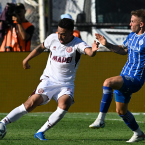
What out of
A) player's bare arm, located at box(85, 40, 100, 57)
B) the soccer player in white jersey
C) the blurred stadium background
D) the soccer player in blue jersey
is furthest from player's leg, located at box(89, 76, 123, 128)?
the blurred stadium background

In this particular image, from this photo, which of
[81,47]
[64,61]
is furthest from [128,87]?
[64,61]

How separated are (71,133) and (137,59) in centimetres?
197

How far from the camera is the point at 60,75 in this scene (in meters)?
6.09

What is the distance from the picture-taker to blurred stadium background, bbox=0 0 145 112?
10.4m

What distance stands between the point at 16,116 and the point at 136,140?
1871 mm

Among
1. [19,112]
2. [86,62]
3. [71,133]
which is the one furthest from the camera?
[86,62]

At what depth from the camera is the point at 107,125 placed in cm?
794

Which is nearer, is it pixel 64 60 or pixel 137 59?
pixel 137 59

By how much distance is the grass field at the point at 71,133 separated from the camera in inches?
227

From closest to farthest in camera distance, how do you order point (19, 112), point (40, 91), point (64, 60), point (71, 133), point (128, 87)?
point (128, 87) → point (19, 112) → point (40, 91) → point (64, 60) → point (71, 133)

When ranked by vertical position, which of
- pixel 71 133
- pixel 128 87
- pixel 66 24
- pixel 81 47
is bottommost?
pixel 71 133

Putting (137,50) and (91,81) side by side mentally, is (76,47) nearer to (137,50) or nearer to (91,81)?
(137,50)

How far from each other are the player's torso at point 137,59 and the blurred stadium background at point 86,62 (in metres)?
4.54

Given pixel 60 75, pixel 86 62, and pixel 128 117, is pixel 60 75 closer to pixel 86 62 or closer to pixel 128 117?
pixel 128 117
